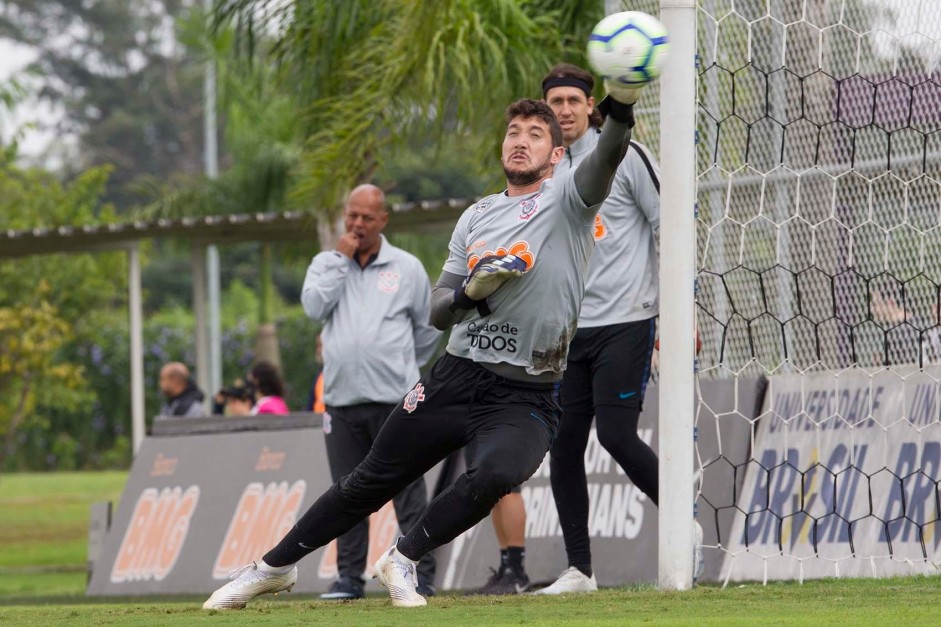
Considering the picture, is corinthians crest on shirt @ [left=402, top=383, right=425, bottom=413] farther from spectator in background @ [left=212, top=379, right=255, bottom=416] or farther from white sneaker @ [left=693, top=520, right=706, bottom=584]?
spectator in background @ [left=212, top=379, right=255, bottom=416]

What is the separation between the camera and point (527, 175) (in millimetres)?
6375

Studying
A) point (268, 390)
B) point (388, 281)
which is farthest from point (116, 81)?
point (388, 281)

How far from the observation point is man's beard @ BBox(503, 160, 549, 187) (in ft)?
20.9

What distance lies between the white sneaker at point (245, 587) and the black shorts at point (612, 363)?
1709mm

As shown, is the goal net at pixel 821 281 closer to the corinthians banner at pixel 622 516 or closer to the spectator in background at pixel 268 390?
the corinthians banner at pixel 622 516

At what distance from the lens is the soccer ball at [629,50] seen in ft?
19.0

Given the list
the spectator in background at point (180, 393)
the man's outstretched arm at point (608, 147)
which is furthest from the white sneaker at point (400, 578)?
the spectator in background at point (180, 393)

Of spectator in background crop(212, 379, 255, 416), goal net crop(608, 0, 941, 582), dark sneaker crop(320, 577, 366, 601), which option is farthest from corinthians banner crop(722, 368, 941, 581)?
spectator in background crop(212, 379, 255, 416)

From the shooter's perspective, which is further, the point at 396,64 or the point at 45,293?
the point at 45,293

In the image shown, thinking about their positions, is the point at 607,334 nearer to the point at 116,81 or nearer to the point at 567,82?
the point at 567,82

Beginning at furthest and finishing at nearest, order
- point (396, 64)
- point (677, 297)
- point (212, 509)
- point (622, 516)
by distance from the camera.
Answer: point (396, 64), point (212, 509), point (622, 516), point (677, 297)

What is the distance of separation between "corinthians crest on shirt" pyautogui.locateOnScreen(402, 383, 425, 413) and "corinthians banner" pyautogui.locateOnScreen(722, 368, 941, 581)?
232 centimetres

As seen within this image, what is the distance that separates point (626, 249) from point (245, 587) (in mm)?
2384

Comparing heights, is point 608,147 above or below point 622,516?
above
